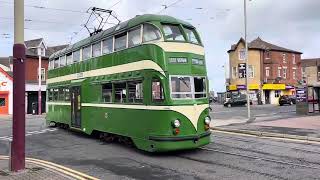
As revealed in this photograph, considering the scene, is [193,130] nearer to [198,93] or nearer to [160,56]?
[198,93]

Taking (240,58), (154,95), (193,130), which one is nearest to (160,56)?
(154,95)

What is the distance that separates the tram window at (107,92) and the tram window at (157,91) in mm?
3192

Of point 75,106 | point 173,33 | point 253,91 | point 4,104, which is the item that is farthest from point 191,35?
point 253,91

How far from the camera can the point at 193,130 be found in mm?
13695

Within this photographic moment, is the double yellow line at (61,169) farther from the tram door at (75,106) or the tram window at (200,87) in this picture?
the tram door at (75,106)

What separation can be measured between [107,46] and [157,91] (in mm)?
4091

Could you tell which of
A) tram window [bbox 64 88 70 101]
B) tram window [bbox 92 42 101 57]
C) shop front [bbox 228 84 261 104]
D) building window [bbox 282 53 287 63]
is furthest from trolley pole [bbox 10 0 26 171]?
building window [bbox 282 53 287 63]

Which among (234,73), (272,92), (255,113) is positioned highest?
(234,73)

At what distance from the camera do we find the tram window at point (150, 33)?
14.0 m

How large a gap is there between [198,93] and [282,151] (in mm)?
3337

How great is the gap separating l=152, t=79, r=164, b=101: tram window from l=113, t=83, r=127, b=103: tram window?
6.34 ft

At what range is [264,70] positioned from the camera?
76000 mm

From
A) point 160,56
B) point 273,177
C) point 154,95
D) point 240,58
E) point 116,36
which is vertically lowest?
point 273,177

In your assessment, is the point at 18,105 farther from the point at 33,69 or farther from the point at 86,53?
the point at 33,69
